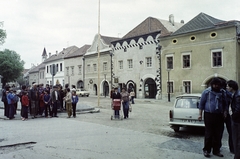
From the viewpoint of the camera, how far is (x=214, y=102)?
20.4ft

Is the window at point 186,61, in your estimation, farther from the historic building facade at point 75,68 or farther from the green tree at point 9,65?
the green tree at point 9,65

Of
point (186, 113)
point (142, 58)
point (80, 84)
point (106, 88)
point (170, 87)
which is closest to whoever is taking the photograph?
point (186, 113)

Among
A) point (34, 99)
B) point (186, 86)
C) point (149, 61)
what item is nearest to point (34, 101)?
point (34, 99)

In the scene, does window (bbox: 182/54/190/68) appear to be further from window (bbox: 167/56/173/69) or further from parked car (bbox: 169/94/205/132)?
parked car (bbox: 169/94/205/132)

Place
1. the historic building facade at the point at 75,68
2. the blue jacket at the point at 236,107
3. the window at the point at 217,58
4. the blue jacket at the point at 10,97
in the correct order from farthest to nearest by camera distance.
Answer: the historic building facade at the point at 75,68 → the window at the point at 217,58 → the blue jacket at the point at 10,97 → the blue jacket at the point at 236,107

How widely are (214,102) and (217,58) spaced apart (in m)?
20.7

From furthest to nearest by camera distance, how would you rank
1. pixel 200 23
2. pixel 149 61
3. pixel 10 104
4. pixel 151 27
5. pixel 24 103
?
pixel 151 27 → pixel 149 61 → pixel 200 23 → pixel 10 104 → pixel 24 103

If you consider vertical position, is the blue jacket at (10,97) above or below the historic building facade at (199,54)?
below

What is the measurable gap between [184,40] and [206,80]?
5346 mm

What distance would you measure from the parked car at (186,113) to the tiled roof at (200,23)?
18.3 m

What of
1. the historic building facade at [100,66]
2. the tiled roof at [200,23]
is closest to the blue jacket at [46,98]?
the tiled roof at [200,23]

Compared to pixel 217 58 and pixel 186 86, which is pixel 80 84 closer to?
pixel 186 86

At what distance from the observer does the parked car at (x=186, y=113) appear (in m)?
9.07

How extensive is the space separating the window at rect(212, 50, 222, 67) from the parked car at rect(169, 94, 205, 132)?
675 inches
